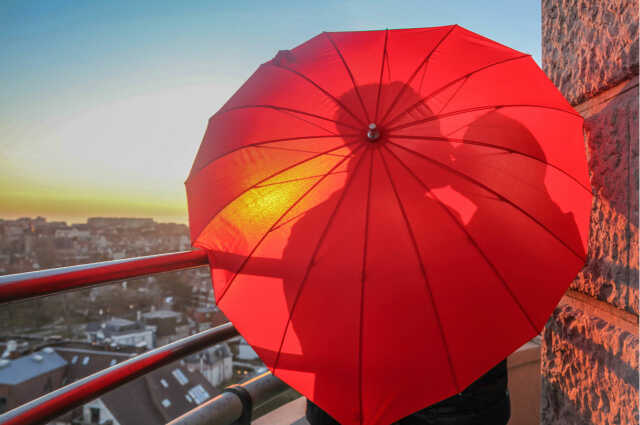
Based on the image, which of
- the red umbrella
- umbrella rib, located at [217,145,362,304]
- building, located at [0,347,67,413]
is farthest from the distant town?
the red umbrella

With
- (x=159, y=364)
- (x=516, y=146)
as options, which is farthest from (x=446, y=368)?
(x=159, y=364)

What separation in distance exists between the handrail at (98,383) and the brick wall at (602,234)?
132 centimetres

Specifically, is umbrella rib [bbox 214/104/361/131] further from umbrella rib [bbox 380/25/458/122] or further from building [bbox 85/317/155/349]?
building [bbox 85/317/155/349]

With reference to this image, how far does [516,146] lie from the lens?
92cm

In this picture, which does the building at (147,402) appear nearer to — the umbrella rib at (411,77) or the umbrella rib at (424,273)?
the umbrella rib at (424,273)

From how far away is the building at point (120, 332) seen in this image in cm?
857

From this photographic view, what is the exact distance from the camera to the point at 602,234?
1.03 m

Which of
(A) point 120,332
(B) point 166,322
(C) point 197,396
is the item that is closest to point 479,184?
(C) point 197,396

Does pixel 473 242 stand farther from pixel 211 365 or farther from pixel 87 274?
pixel 211 365

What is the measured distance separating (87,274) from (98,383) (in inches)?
13.4

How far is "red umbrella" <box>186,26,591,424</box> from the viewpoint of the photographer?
82cm

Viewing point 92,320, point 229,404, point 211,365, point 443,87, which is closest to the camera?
point 443,87

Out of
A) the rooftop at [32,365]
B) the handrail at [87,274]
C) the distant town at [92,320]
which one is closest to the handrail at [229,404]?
the handrail at [87,274]

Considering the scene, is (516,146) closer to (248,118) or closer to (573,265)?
(573,265)
